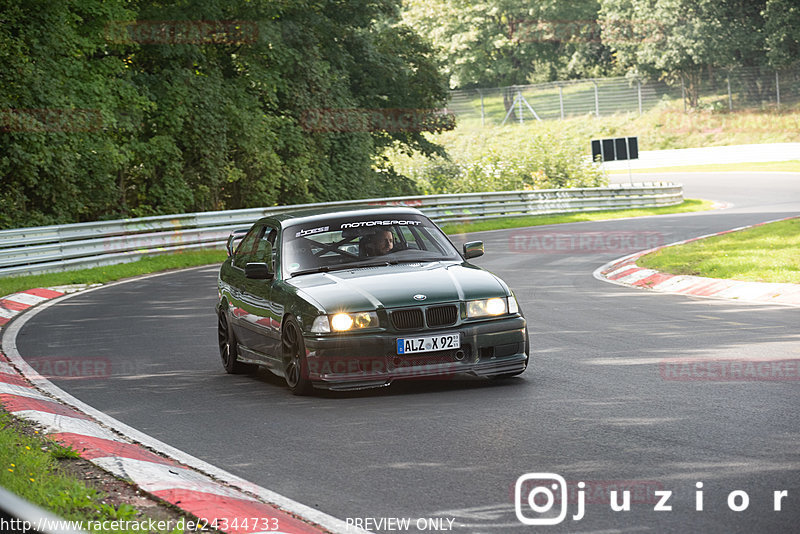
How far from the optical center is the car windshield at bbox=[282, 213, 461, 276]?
9555 millimetres

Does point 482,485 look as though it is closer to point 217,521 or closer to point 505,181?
point 217,521

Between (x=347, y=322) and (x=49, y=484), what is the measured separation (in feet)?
10.8

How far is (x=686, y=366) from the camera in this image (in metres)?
9.10

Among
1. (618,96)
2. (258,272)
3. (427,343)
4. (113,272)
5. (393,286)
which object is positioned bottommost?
(113,272)

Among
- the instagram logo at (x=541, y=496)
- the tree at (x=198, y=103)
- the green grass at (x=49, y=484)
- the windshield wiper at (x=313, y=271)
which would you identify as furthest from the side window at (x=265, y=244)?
the tree at (x=198, y=103)

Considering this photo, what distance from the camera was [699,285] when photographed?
15430mm

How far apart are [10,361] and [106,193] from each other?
16.7 metres

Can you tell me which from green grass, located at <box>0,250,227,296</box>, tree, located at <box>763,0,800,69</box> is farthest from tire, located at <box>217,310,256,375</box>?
tree, located at <box>763,0,800,69</box>

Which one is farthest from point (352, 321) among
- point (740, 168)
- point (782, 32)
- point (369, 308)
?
point (782, 32)

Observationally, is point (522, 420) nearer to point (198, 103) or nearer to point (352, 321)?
point (352, 321)

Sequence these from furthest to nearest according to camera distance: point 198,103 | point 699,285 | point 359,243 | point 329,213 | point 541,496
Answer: point 198,103 → point 699,285 → point 329,213 → point 359,243 → point 541,496

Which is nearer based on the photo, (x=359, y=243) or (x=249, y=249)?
(x=359, y=243)

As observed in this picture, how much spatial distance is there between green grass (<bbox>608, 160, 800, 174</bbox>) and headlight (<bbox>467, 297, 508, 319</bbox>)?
158 feet

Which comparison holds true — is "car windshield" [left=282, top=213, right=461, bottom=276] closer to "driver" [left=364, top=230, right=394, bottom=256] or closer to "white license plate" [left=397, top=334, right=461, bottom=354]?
A: "driver" [left=364, top=230, right=394, bottom=256]
